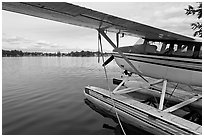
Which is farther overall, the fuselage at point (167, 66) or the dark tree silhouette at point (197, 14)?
the dark tree silhouette at point (197, 14)

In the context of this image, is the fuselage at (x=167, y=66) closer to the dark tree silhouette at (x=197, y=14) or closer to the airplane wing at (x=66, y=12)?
the airplane wing at (x=66, y=12)

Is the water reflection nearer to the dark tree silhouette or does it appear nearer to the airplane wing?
the airplane wing

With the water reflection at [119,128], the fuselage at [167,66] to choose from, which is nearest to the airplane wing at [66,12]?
the fuselage at [167,66]

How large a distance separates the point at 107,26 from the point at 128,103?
7.00 ft

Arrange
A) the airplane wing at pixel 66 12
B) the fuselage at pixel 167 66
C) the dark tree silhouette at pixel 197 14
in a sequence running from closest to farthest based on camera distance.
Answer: the airplane wing at pixel 66 12
the fuselage at pixel 167 66
the dark tree silhouette at pixel 197 14

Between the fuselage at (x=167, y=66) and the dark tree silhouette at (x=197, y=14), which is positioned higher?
the dark tree silhouette at (x=197, y=14)

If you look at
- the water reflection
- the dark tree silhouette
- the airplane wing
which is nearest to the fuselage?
the airplane wing

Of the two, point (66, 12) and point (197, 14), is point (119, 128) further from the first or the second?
point (197, 14)

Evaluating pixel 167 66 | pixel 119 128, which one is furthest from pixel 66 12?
pixel 119 128

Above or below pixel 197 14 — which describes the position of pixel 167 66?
below

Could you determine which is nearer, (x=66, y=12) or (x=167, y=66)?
(x=66, y=12)

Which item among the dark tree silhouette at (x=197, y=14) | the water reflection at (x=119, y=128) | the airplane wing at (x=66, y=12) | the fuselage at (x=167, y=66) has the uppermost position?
the dark tree silhouette at (x=197, y=14)

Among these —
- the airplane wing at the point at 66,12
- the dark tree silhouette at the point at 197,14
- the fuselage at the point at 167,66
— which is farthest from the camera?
the dark tree silhouette at the point at 197,14

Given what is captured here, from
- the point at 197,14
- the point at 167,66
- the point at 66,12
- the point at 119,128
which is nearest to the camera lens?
the point at 66,12
